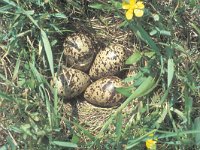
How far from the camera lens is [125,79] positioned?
2.26m

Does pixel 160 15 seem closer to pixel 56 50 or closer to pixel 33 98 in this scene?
pixel 56 50

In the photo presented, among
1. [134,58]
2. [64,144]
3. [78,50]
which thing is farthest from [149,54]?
[64,144]

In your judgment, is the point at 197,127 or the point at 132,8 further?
the point at 197,127

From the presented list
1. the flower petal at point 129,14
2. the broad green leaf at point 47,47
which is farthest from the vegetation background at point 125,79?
the flower petal at point 129,14

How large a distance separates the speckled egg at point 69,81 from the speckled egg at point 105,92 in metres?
0.07

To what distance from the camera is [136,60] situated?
85.7 inches

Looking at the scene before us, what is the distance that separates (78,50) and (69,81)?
172 mm

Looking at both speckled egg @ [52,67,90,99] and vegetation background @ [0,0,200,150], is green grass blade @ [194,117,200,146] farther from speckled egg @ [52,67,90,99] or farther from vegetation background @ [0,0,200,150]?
speckled egg @ [52,67,90,99]

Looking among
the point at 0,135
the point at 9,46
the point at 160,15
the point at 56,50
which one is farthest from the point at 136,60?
the point at 0,135

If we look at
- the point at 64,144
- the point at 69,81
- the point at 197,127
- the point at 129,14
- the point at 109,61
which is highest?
the point at 129,14

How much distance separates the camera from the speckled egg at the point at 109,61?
91.3 inches

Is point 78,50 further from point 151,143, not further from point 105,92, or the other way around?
point 151,143

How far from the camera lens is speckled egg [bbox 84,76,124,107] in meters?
2.31

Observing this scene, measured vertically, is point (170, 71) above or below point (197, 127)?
above
